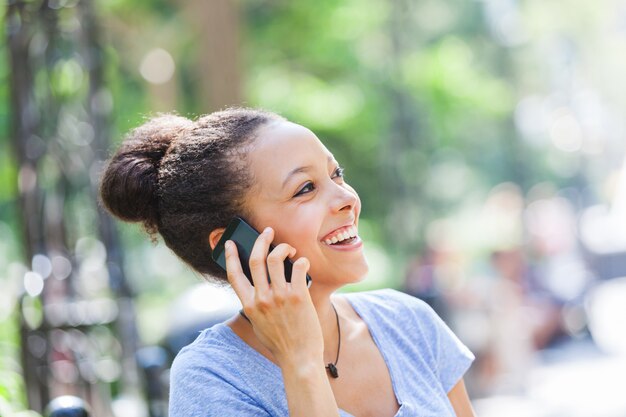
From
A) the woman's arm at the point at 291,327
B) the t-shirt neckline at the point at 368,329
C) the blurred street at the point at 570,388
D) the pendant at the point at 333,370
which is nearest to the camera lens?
the woman's arm at the point at 291,327

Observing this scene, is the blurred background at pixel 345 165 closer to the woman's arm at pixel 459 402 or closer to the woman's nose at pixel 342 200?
the woman's nose at pixel 342 200

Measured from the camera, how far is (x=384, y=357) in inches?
102

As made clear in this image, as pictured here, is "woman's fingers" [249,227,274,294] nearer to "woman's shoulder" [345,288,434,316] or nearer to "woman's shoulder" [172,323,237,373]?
"woman's shoulder" [172,323,237,373]

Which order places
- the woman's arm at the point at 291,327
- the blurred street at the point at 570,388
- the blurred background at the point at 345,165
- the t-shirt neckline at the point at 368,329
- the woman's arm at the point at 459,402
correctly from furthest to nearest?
the blurred street at the point at 570,388
the blurred background at the point at 345,165
the woman's arm at the point at 459,402
the t-shirt neckline at the point at 368,329
the woman's arm at the point at 291,327

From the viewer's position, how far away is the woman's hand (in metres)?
2.32

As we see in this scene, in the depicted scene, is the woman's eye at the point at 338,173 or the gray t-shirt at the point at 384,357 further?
the woman's eye at the point at 338,173

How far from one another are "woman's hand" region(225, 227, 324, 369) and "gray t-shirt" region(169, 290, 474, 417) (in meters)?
0.09

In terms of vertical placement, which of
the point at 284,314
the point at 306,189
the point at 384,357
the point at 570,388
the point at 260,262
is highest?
the point at 306,189

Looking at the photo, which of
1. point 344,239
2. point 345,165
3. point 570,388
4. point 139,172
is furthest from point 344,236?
point 345,165

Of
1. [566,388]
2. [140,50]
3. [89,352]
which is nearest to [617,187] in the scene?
[566,388]

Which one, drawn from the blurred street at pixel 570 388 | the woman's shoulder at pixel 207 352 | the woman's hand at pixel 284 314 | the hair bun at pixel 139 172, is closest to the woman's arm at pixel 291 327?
the woman's hand at pixel 284 314

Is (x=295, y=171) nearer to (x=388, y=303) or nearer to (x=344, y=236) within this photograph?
(x=344, y=236)

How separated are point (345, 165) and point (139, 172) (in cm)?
1738

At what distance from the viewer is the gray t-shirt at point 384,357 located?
2320mm
